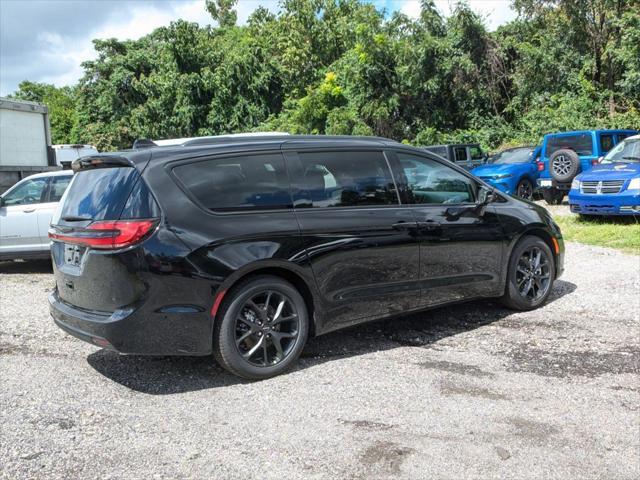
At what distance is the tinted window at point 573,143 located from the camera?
1608 cm

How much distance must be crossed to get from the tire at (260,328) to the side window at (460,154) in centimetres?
1470

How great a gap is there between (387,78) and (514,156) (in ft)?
35.9

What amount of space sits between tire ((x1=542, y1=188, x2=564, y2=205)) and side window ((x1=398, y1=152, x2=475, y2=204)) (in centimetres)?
1087

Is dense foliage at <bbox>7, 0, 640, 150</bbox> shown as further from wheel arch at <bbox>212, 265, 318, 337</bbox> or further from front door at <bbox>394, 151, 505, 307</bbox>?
wheel arch at <bbox>212, 265, 318, 337</bbox>

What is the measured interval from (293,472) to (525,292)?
156 inches

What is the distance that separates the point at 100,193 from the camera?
4.57 meters

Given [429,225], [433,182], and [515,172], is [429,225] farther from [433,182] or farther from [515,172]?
[515,172]

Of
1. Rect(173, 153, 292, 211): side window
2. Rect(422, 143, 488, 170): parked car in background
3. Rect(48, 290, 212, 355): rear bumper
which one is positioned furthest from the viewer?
Rect(422, 143, 488, 170): parked car in background

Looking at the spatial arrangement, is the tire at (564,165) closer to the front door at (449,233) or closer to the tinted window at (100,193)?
the front door at (449,233)

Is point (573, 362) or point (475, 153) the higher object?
point (475, 153)

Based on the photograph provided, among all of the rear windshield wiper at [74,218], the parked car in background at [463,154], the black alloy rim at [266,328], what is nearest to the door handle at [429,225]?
the black alloy rim at [266,328]

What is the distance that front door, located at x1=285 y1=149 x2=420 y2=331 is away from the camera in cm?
488

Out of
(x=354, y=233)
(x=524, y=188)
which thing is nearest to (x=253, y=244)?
(x=354, y=233)

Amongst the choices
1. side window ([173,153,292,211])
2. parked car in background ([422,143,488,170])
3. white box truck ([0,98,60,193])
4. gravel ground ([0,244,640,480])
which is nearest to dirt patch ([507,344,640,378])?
gravel ground ([0,244,640,480])
